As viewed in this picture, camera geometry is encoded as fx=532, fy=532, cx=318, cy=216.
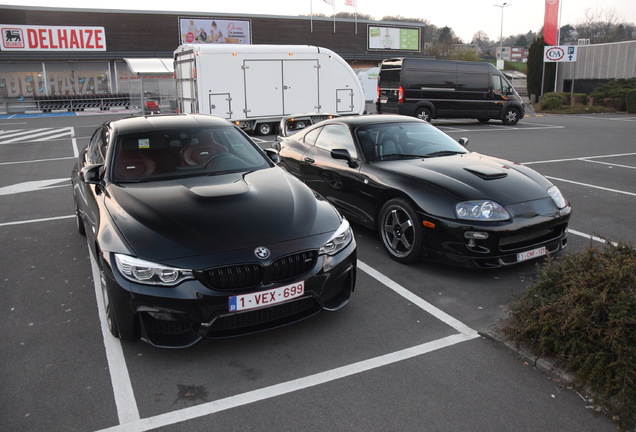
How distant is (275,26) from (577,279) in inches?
1615

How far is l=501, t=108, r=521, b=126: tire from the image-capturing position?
21.5 metres

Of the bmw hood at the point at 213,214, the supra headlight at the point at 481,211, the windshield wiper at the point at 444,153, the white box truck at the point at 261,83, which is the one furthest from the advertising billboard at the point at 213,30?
the supra headlight at the point at 481,211

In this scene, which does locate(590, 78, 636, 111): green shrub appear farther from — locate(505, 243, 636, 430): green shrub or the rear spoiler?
locate(505, 243, 636, 430): green shrub

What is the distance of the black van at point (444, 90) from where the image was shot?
66.5ft

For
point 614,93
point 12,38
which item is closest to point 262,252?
point 614,93

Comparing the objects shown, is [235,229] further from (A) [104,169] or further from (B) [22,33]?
(B) [22,33]

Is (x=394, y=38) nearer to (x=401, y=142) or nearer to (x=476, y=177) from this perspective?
(x=401, y=142)

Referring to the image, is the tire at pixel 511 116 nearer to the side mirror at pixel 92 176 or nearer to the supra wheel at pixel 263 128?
the supra wheel at pixel 263 128

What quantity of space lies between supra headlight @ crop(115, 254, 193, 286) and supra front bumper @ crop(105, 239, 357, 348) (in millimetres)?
35

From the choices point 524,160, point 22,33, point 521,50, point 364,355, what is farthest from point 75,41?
point 521,50

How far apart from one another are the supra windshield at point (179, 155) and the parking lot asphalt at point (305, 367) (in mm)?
1200

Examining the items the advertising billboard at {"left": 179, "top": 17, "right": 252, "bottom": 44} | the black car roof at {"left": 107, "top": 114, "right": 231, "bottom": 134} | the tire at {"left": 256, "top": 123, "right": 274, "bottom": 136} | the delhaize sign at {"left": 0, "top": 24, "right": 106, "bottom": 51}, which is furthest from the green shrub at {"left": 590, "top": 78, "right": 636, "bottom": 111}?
the delhaize sign at {"left": 0, "top": 24, "right": 106, "bottom": 51}

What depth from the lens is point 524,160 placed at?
12.3 metres

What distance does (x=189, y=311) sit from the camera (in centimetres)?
342
